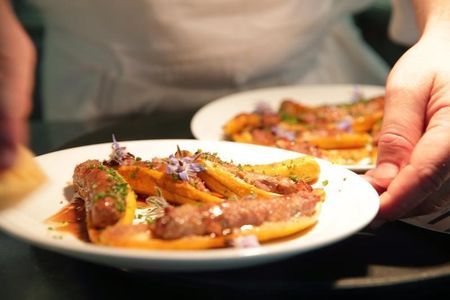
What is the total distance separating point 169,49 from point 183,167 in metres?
0.90

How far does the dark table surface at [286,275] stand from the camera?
83cm

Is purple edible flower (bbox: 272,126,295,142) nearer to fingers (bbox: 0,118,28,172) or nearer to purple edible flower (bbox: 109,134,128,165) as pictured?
purple edible flower (bbox: 109,134,128,165)

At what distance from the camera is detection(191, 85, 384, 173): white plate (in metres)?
1.63

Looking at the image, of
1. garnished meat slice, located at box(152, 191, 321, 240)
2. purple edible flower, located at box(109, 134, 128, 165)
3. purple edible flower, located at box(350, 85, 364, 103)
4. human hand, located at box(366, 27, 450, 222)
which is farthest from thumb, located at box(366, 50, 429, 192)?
purple edible flower, located at box(350, 85, 364, 103)

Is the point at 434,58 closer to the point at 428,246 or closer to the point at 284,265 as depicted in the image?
the point at 428,246

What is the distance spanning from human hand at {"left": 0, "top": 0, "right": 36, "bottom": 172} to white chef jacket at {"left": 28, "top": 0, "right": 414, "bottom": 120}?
1224 millimetres

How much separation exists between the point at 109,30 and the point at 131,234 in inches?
45.9

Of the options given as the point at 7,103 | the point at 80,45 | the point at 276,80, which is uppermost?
the point at 7,103

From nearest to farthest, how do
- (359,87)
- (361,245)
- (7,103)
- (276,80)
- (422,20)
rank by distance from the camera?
(7,103), (361,245), (422,20), (359,87), (276,80)

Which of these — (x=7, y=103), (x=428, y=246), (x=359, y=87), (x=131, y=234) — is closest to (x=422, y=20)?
(x=359, y=87)

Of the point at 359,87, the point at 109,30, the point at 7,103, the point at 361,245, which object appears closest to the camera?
the point at 7,103

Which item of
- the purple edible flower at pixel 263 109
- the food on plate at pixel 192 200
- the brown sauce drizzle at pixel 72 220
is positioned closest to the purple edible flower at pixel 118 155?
the food on plate at pixel 192 200

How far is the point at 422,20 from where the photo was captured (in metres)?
1.48

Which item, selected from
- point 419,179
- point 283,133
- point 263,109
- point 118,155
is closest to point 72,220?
point 118,155
